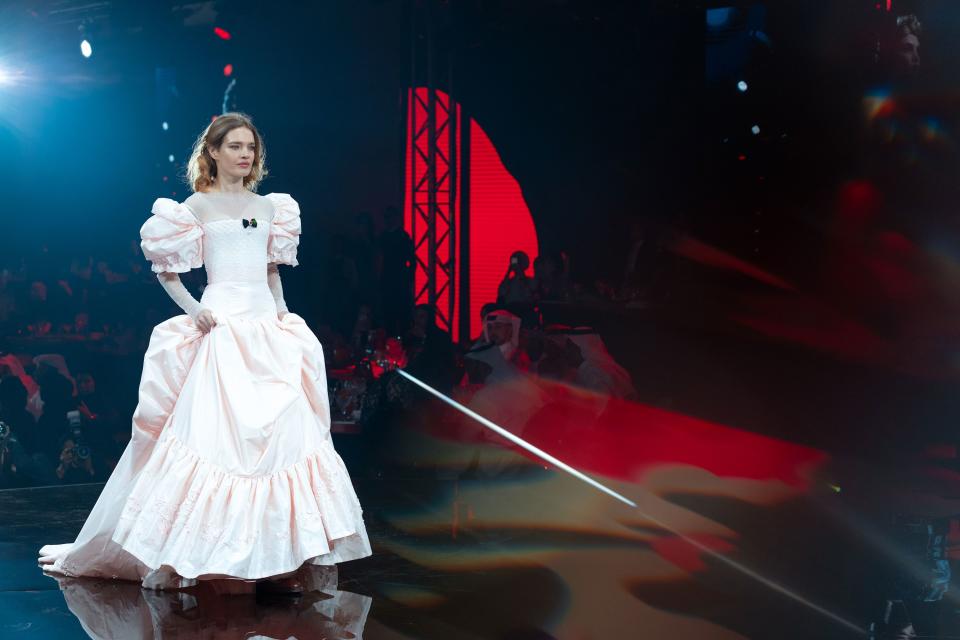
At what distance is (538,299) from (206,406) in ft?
12.1

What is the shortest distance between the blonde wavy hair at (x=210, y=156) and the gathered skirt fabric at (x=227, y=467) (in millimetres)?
374

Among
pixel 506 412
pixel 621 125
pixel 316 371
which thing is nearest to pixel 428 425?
pixel 506 412

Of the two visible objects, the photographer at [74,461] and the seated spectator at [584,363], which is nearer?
the photographer at [74,461]

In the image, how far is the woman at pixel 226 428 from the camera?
9.63 feet

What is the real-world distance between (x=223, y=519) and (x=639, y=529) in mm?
2054

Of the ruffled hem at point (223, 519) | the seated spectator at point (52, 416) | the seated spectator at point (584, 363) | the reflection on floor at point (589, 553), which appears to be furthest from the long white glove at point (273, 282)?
the seated spectator at point (52, 416)

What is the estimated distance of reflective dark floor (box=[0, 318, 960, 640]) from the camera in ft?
9.53

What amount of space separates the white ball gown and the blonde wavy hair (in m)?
0.17

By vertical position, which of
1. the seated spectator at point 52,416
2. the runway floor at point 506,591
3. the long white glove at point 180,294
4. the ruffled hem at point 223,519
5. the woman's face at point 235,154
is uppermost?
the woman's face at point 235,154

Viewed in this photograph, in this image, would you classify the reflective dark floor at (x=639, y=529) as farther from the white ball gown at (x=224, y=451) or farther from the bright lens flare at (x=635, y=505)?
the white ball gown at (x=224, y=451)

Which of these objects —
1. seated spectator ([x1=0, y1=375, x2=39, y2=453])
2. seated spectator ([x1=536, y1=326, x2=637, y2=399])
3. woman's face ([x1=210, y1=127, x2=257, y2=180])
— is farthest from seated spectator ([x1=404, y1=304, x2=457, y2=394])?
woman's face ([x1=210, y1=127, x2=257, y2=180])

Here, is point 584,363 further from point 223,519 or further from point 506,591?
point 223,519

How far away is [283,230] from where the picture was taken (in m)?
3.41

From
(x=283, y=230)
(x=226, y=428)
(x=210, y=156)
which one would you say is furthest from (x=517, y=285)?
(x=226, y=428)
